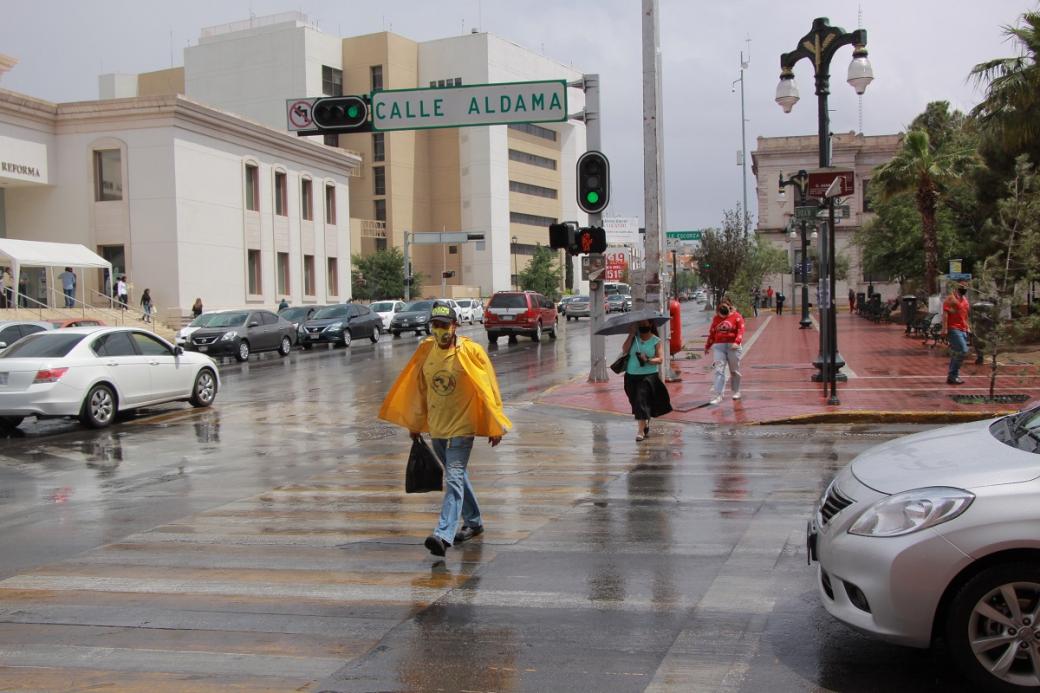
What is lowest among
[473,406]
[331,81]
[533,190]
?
[473,406]

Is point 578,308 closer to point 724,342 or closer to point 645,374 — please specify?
point 724,342

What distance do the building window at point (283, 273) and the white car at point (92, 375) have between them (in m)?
37.2

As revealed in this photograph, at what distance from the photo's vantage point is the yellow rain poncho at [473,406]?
6.79 meters

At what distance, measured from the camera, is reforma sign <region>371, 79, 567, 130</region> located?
18000 mm

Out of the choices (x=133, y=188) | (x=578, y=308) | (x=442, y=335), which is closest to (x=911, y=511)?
(x=442, y=335)

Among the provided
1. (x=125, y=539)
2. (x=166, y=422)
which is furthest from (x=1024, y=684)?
(x=166, y=422)

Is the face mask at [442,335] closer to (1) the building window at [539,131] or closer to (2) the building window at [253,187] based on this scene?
(2) the building window at [253,187]

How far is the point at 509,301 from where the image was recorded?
3534 centimetres

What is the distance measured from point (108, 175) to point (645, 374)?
39.4 m

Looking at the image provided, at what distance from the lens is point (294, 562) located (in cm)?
669

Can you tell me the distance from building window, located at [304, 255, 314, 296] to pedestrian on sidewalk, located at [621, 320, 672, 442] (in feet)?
151

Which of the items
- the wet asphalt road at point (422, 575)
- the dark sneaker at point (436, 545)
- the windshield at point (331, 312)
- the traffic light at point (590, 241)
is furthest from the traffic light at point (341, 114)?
the windshield at point (331, 312)

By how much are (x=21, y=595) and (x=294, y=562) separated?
5.55 ft

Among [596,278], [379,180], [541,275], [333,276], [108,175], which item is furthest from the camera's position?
[541,275]
